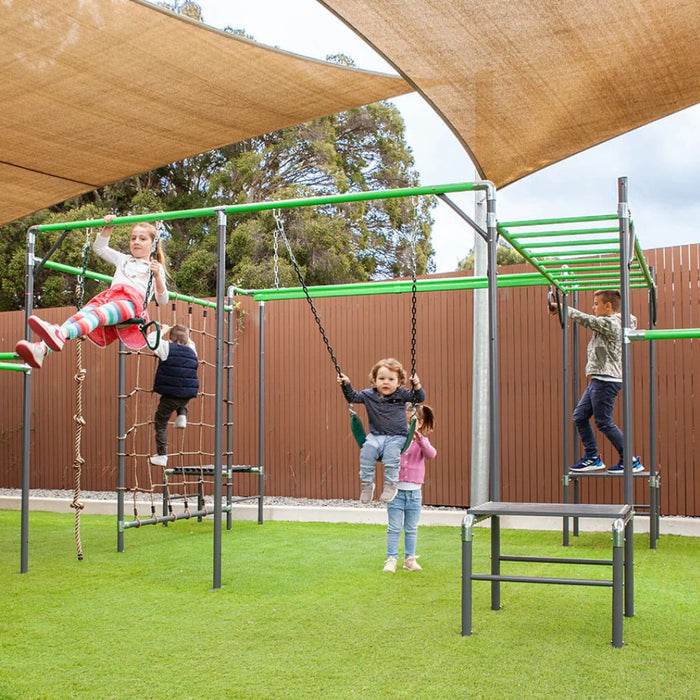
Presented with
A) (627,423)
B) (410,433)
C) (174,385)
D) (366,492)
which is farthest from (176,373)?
(627,423)

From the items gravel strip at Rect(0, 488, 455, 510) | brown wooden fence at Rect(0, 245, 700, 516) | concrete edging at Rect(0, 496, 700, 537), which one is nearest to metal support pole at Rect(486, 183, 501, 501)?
concrete edging at Rect(0, 496, 700, 537)

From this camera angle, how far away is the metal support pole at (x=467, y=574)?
10.2 ft

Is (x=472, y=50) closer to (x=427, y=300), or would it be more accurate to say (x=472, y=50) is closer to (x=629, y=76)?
(x=629, y=76)

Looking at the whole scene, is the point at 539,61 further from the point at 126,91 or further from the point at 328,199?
the point at 126,91

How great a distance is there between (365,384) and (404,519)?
280 centimetres

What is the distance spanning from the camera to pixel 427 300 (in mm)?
7254

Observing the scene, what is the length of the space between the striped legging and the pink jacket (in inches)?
66.0

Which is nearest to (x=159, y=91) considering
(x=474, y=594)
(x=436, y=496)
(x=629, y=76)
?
(x=629, y=76)

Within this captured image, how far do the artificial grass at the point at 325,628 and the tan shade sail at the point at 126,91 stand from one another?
8.75 feet

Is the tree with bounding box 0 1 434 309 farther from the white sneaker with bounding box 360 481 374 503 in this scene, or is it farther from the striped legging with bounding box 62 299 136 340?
the white sneaker with bounding box 360 481 374 503

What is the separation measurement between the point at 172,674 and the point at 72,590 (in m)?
1.59

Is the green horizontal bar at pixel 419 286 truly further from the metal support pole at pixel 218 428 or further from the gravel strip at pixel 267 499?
the gravel strip at pixel 267 499

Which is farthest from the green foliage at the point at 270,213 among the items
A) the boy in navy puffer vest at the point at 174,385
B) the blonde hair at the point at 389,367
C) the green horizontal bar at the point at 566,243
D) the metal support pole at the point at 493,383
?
the metal support pole at the point at 493,383

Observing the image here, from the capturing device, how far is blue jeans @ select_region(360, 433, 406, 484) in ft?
14.7
